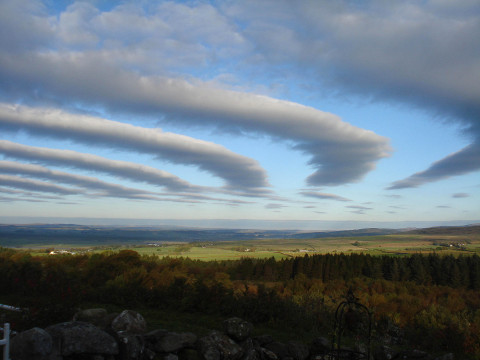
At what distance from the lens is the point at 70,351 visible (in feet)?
24.6

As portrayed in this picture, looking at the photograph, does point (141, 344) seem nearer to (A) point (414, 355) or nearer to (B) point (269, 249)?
(A) point (414, 355)

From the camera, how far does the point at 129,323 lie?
33.3 feet

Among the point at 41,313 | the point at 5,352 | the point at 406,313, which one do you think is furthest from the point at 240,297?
the point at 406,313

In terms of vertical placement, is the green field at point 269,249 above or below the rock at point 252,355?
below

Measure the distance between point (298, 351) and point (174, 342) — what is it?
4.19 meters

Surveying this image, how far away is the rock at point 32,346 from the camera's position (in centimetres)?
685

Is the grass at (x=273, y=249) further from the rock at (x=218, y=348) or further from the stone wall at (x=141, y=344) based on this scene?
the rock at (x=218, y=348)

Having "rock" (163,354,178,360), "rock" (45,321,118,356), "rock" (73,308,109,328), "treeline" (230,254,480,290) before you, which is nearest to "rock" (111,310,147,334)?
"rock" (73,308,109,328)

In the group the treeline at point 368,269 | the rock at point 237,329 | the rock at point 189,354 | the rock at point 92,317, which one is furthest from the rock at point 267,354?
the treeline at point 368,269

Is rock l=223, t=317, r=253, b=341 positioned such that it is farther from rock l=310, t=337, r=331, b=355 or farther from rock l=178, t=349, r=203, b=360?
rock l=310, t=337, r=331, b=355

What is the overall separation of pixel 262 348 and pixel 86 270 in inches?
564

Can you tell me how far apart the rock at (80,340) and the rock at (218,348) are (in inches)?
106

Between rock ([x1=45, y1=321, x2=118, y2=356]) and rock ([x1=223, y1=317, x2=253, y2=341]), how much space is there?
3.72m

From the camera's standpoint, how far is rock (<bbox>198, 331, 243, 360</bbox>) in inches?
379
